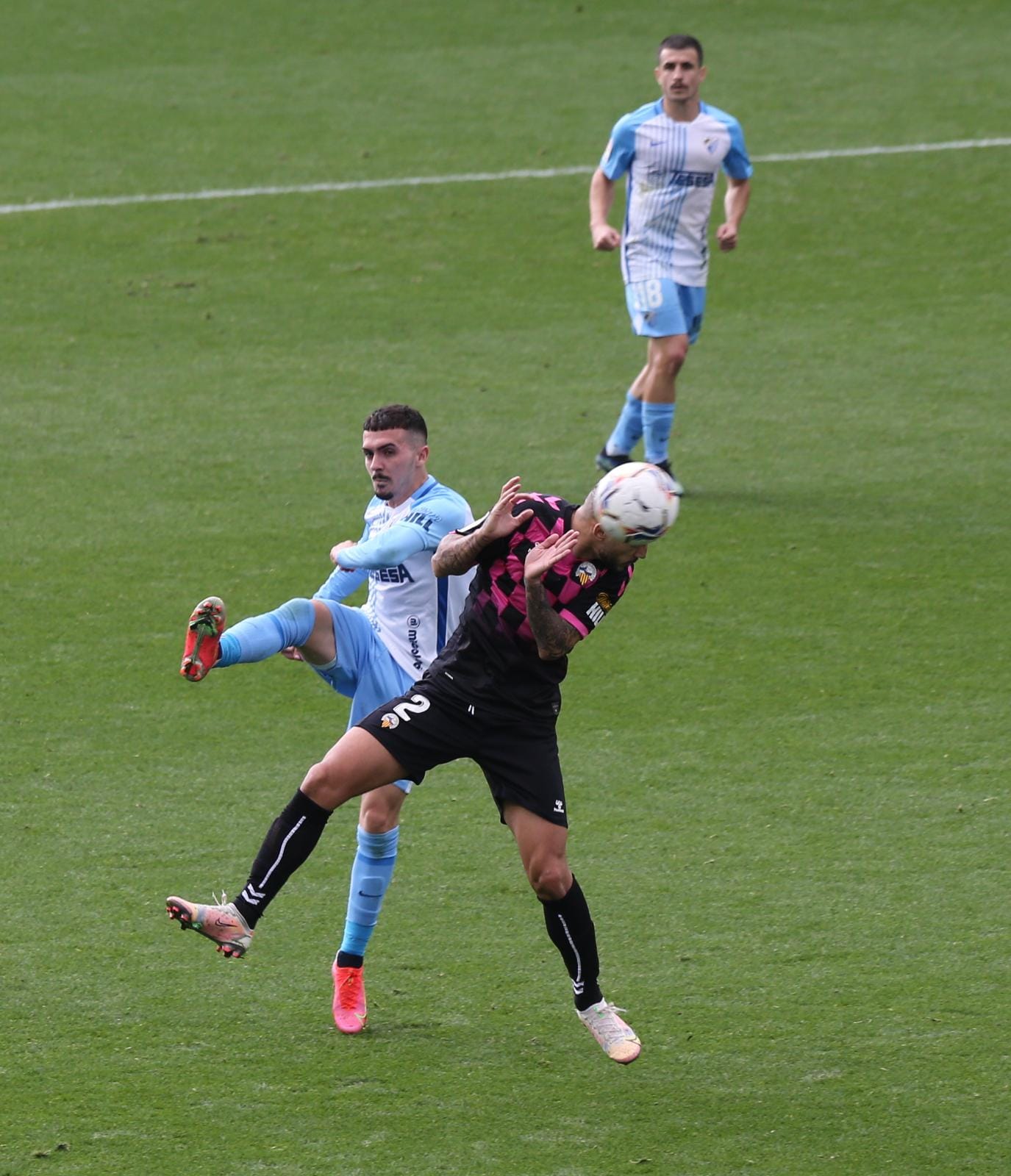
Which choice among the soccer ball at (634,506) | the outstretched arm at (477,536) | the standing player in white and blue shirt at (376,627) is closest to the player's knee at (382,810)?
the standing player in white and blue shirt at (376,627)

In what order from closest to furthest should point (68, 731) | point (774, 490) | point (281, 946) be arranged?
point (281, 946), point (68, 731), point (774, 490)

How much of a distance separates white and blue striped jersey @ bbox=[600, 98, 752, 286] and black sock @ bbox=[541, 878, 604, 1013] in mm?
6040

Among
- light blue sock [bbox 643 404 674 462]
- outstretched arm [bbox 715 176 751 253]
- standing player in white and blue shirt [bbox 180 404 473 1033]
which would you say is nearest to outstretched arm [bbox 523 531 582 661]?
standing player in white and blue shirt [bbox 180 404 473 1033]

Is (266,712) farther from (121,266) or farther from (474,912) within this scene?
(121,266)

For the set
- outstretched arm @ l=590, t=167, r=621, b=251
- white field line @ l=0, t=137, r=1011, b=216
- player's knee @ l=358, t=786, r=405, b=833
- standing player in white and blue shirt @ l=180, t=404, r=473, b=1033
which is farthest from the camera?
white field line @ l=0, t=137, r=1011, b=216

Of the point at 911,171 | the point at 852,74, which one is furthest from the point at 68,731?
the point at 852,74

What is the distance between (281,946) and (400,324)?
27.6 feet

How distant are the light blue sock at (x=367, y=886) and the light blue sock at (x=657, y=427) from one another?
17.2ft

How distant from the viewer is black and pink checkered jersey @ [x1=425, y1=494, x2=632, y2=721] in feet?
18.5

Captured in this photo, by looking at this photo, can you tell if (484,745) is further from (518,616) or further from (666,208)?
(666,208)

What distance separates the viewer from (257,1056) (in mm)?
5949

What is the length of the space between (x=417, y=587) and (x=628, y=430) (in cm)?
535

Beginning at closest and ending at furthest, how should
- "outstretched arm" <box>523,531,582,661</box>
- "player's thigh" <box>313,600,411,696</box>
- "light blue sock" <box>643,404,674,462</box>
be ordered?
1. "outstretched arm" <box>523,531,582,661</box>
2. "player's thigh" <box>313,600,411,696</box>
3. "light blue sock" <box>643,404,674,462</box>

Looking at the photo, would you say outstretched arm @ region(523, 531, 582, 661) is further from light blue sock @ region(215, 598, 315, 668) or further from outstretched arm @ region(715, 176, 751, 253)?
outstretched arm @ region(715, 176, 751, 253)
